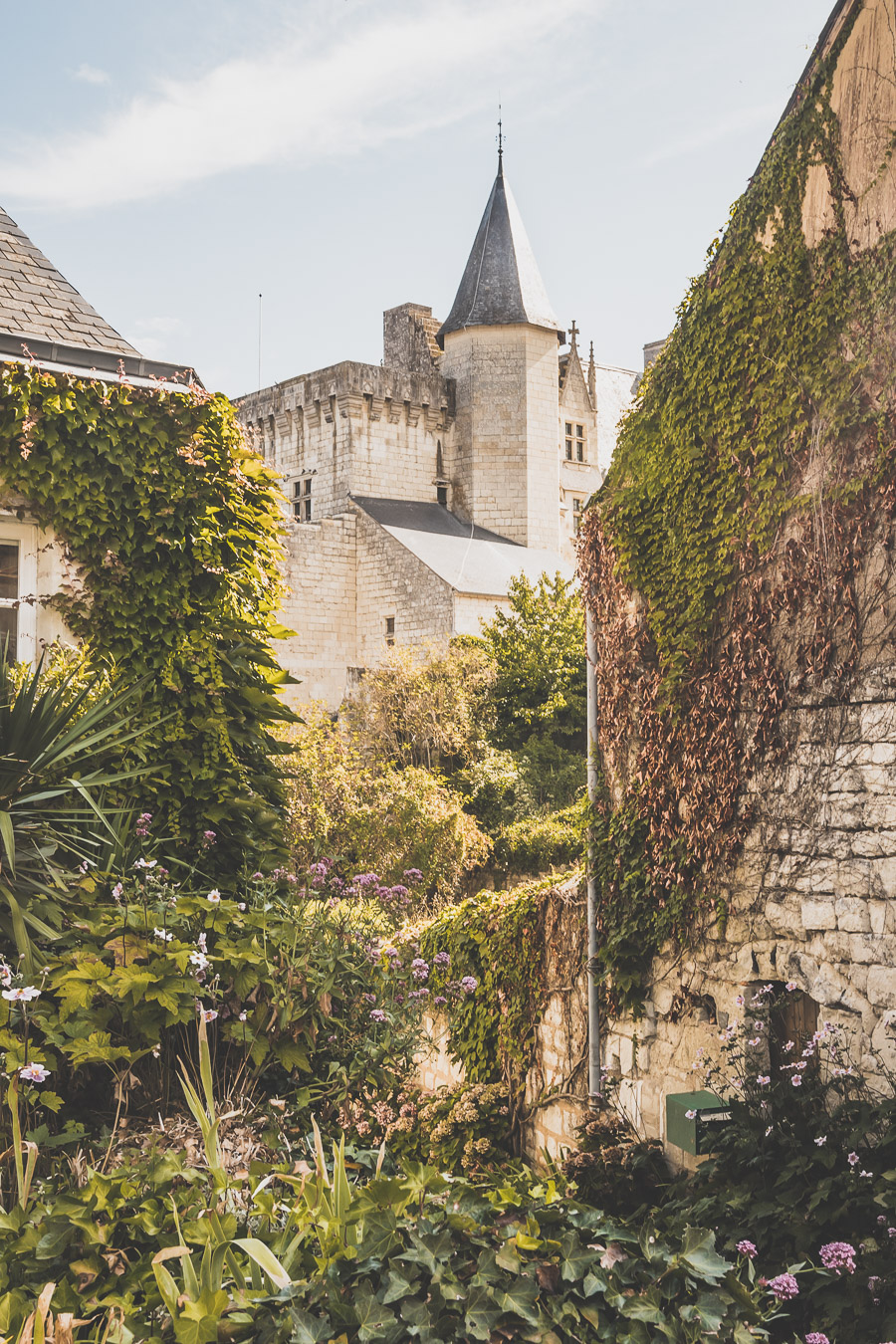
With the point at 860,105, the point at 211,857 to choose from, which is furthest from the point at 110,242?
the point at 860,105

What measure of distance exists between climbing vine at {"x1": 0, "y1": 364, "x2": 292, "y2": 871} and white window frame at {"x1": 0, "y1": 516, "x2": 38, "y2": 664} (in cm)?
14

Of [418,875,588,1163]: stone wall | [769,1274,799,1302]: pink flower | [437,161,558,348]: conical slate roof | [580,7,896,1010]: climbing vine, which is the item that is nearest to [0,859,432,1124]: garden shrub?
[580,7,896,1010]: climbing vine

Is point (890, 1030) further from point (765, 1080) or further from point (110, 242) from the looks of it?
point (110, 242)

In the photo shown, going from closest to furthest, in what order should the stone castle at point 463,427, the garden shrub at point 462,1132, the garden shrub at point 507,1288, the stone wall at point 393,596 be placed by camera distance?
the garden shrub at point 507,1288
the garden shrub at point 462,1132
the stone wall at point 393,596
the stone castle at point 463,427

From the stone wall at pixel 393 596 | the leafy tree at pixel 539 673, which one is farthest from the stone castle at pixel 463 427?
the leafy tree at pixel 539 673

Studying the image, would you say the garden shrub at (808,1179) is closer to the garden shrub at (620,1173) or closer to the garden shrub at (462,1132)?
the garden shrub at (620,1173)

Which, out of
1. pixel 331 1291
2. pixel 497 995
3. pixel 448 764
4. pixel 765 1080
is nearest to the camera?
pixel 331 1291

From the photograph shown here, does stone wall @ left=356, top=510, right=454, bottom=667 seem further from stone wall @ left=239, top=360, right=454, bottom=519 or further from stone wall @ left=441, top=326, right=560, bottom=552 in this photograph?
stone wall @ left=441, top=326, right=560, bottom=552

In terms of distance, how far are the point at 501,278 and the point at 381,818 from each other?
20809 mm

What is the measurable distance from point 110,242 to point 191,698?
3717 millimetres

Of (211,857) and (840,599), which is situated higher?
(840,599)

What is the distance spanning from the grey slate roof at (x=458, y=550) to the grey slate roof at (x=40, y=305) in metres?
19.6

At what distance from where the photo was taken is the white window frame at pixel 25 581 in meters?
6.71

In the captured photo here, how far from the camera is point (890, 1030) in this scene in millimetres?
4340
